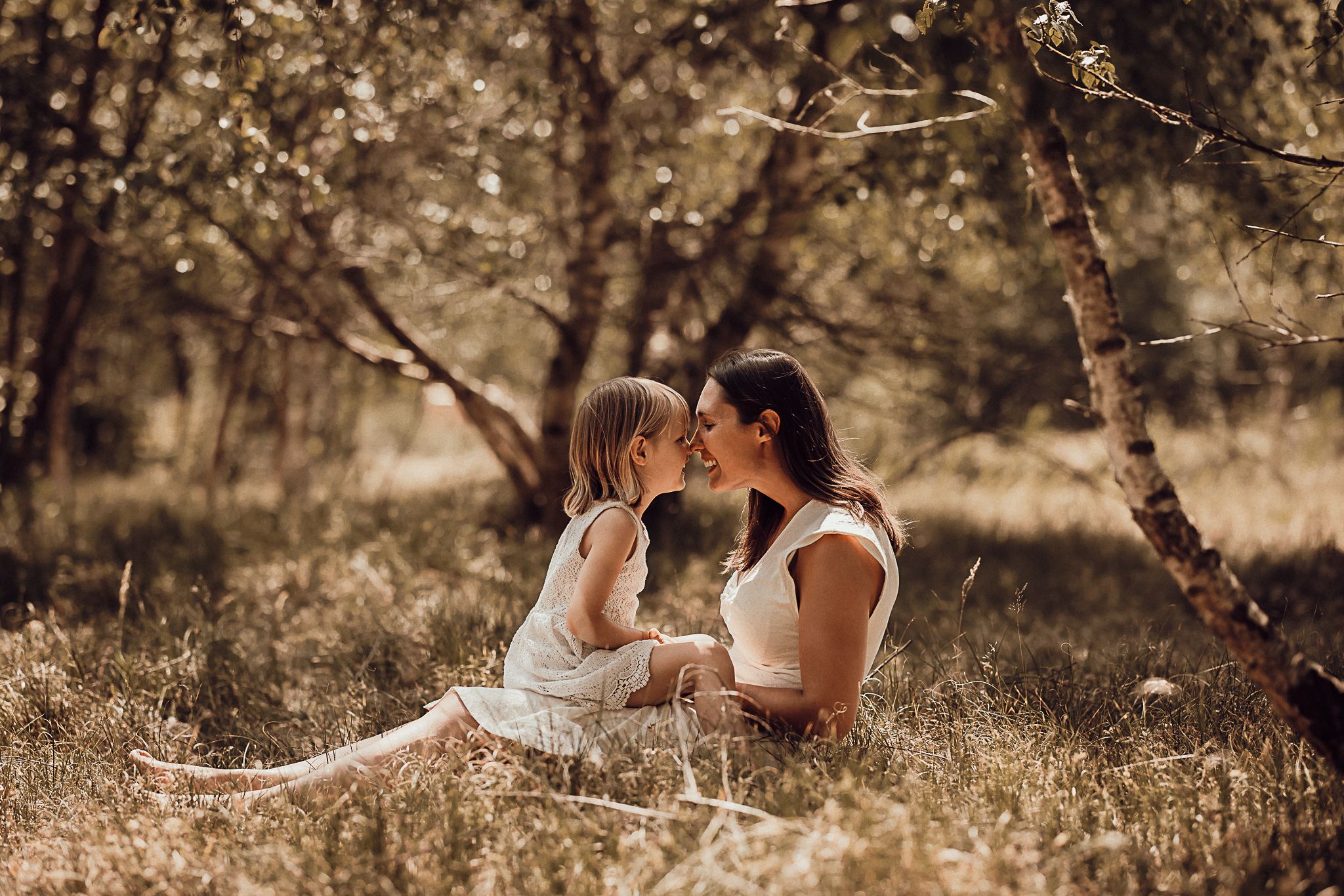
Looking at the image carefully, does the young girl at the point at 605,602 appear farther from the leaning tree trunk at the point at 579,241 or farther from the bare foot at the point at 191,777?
the leaning tree trunk at the point at 579,241

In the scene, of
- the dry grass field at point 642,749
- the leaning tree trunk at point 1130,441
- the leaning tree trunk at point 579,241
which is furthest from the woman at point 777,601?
the leaning tree trunk at point 579,241

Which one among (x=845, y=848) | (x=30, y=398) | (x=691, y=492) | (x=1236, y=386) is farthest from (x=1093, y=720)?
(x=30, y=398)

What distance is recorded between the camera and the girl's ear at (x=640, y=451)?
121 inches

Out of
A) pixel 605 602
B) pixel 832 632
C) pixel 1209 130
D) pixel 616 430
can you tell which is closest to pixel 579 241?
pixel 616 430

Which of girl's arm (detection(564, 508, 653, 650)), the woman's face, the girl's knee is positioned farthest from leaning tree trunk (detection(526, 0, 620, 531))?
the girl's knee

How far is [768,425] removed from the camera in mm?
2992

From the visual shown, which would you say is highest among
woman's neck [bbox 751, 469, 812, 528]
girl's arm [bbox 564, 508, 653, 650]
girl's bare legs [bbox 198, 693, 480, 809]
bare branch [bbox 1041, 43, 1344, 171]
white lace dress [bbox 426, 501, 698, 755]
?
bare branch [bbox 1041, 43, 1344, 171]

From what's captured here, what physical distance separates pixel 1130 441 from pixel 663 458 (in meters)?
1.31

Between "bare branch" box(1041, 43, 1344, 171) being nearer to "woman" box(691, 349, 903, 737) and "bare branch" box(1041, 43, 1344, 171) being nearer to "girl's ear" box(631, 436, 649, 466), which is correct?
"woman" box(691, 349, 903, 737)

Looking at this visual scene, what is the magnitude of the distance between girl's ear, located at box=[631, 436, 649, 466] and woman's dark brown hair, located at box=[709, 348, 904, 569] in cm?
29

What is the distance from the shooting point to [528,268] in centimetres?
714

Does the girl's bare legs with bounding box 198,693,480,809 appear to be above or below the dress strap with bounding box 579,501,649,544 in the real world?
below

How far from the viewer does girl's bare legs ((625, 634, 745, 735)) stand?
2.75 m

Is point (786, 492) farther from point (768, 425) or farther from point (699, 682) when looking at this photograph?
point (699, 682)
